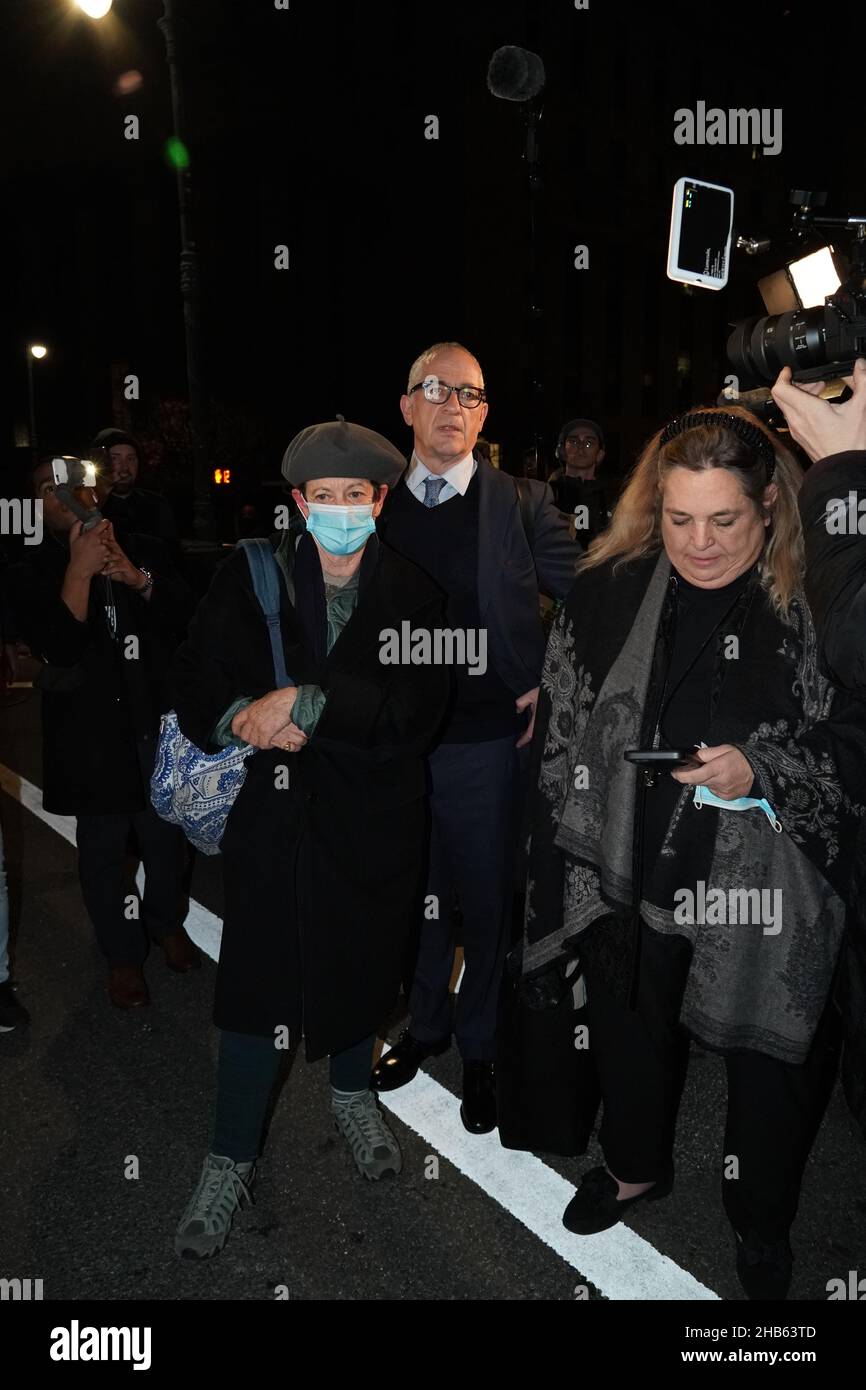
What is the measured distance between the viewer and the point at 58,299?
45.2 m

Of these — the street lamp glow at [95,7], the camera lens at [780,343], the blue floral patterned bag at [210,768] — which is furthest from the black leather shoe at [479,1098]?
the street lamp glow at [95,7]

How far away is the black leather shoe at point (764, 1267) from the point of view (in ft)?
7.91

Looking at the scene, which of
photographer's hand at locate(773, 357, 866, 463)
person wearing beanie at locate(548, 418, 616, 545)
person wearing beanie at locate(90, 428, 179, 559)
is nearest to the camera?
photographer's hand at locate(773, 357, 866, 463)

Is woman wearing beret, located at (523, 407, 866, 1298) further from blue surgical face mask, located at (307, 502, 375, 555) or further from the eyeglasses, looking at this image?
the eyeglasses

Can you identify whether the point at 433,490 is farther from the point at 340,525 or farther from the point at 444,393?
the point at 340,525

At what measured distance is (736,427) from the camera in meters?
2.31

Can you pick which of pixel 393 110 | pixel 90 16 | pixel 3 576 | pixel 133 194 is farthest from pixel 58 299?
pixel 3 576

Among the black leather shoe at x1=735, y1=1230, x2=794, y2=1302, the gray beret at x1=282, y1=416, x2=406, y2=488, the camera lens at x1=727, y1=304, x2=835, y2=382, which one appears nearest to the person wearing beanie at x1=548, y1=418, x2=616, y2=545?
the gray beret at x1=282, y1=416, x2=406, y2=488

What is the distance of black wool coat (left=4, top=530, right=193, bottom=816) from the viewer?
374 centimetres

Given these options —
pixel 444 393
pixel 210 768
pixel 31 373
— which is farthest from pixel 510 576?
pixel 31 373

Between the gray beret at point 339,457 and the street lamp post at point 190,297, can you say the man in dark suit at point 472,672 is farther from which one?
the street lamp post at point 190,297

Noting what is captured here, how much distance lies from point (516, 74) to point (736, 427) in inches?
273

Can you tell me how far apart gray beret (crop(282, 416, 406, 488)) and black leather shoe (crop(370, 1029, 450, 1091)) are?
1.98 meters

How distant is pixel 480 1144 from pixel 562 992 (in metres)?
0.71
